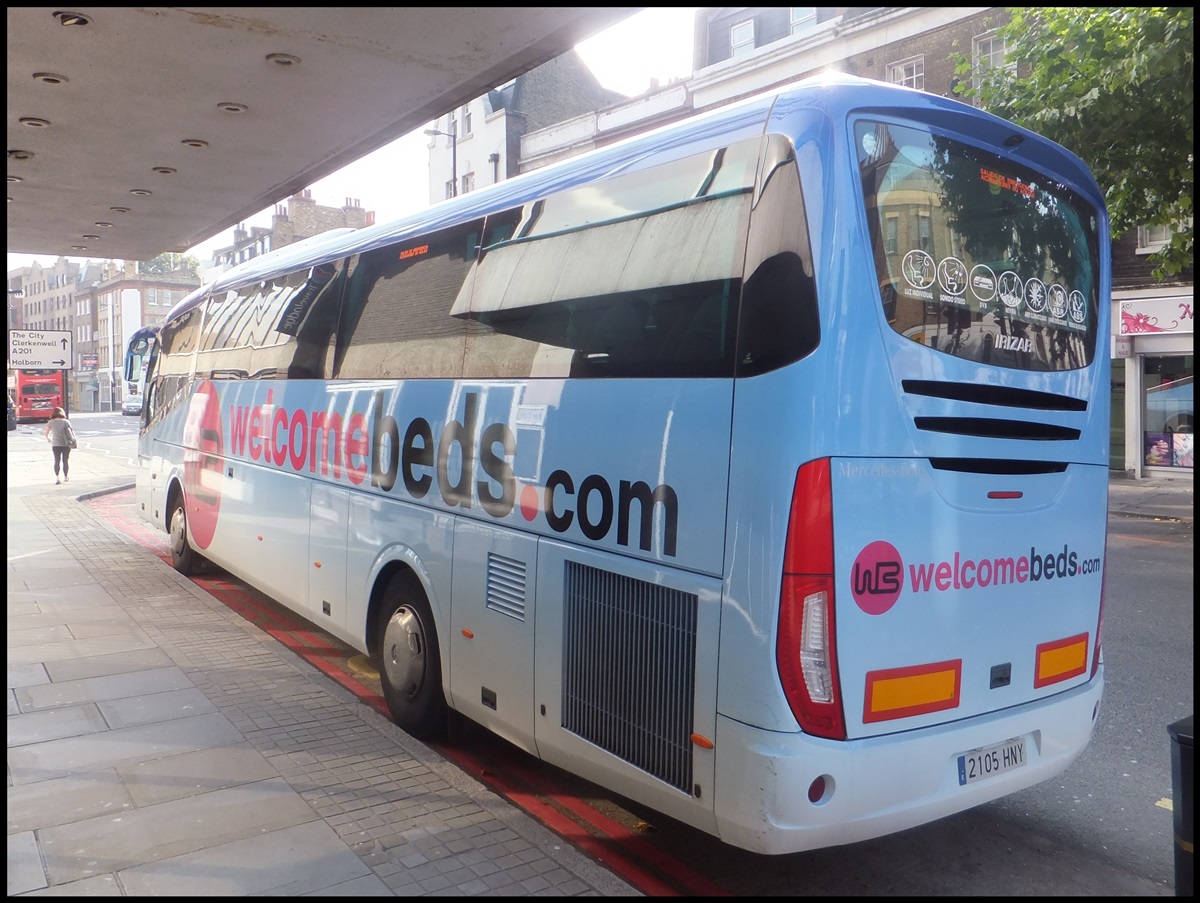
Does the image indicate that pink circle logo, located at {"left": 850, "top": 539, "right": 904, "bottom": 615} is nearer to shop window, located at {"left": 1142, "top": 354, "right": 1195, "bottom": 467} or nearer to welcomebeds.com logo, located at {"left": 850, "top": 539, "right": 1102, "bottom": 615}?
welcomebeds.com logo, located at {"left": 850, "top": 539, "right": 1102, "bottom": 615}

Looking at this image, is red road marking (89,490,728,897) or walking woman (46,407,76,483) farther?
walking woman (46,407,76,483)

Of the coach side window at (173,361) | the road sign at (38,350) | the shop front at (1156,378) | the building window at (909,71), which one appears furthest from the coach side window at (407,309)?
the building window at (909,71)

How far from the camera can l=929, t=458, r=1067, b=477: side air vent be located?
3711mm

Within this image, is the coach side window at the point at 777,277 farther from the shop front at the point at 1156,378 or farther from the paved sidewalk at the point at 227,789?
the shop front at the point at 1156,378

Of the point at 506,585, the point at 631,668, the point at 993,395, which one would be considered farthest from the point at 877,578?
the point at 506,585

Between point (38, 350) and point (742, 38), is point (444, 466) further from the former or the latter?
point (742, 38)

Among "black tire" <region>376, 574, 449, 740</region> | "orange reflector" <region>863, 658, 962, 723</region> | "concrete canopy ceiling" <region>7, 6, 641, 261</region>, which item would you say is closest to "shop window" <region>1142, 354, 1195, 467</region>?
"concrete canopy ceiling" <region>7, 6, 641, 261</region>

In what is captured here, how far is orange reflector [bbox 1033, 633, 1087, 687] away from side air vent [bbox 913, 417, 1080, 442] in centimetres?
92

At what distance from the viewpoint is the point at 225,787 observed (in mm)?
4875

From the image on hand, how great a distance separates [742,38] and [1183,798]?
3008 centimetres

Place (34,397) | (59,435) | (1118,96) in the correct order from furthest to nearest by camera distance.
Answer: (34,397)
(59,435)
(1118,96)

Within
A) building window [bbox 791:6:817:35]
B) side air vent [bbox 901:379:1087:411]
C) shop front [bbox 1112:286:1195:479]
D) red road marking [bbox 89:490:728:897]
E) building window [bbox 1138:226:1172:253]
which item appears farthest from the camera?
building window [bbox 791:6:817:35]

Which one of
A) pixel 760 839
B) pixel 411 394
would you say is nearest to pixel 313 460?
pixel 411 394

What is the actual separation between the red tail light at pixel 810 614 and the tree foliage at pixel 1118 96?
10658mm
